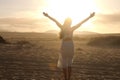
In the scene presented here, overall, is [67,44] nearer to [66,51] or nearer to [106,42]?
[66,51]

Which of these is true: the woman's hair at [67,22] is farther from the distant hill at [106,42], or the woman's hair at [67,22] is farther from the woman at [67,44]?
the distant hill at [106,42]

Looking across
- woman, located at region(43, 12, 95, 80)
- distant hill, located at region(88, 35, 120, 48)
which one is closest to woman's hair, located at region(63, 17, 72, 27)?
woman, located at region(43, 12, 95, 80)

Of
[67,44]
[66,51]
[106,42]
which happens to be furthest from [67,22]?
[106,42]

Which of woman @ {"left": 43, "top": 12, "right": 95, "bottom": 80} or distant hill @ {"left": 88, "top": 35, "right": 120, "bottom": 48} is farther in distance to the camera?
distant hill @ {"left": 88, "top": 35, "right": 120, "bottom": 48}

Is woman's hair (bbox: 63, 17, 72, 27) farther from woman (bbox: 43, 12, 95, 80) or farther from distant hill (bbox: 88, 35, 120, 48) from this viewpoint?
distant hill (bbox: 88, 35, 120, 48)

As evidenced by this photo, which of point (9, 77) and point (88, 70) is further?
point (88, 70)

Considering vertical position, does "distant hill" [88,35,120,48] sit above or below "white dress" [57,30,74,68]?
below

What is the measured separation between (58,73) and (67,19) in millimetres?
4690

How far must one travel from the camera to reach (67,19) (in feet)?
36.9

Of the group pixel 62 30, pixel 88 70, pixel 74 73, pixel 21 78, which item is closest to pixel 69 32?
pixel 62 30

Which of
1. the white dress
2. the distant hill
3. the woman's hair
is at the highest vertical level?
the woman's hair

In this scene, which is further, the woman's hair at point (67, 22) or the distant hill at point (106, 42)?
the distant hill at point (106, 42)

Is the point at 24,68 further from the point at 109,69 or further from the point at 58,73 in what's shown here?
the point at 109,69

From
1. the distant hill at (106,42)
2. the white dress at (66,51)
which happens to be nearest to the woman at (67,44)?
the white dress at (66,51)
